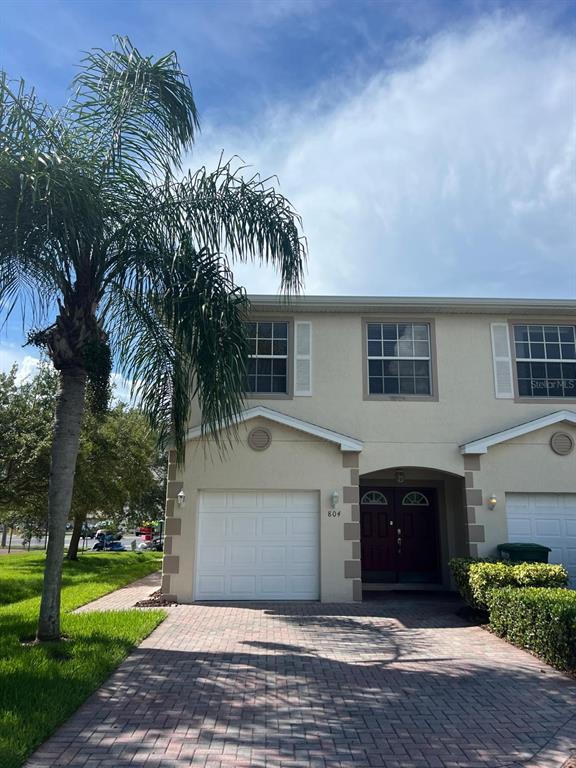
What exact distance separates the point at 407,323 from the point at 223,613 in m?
7.25

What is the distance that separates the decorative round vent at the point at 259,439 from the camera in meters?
12.2

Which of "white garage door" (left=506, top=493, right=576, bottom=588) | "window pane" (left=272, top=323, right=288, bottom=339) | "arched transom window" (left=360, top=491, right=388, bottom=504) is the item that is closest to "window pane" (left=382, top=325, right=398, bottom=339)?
"window pane" (left=272, top=323, right=288, bottom=339)

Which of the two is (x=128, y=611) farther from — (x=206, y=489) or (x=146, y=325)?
(x=146, y=325)

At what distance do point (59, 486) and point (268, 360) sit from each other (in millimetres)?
6076

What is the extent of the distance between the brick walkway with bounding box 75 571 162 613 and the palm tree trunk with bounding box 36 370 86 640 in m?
3.19

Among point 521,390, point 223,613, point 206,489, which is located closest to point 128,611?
point 223,613

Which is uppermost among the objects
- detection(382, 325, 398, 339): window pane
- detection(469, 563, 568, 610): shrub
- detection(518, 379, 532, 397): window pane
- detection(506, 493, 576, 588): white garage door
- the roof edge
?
the roof edge

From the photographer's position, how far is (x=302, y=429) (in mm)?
12125

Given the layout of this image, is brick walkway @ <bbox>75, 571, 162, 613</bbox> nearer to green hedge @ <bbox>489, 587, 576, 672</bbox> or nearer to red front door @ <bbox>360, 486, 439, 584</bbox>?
red front door @ <bbox>360, 486, 439, 584</bbox>

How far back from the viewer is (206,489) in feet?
40.0

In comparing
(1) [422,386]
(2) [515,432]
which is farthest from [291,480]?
(2) [515,432]

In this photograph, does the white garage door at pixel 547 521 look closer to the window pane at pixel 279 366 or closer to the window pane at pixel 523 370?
the window pane at pixel 523 370

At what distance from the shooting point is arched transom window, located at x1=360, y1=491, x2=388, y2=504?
1452cm

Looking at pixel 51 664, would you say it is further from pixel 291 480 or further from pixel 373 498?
pixel 373 498
